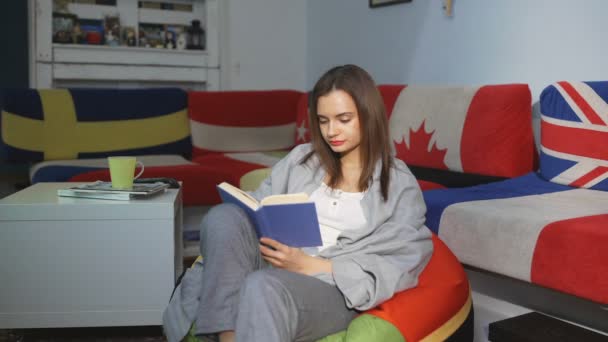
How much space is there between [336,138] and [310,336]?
1.54 ft

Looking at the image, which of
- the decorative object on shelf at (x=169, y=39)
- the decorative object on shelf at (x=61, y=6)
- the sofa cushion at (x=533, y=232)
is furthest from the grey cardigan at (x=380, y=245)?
the decorative object on shelf at (x=61, y=6)

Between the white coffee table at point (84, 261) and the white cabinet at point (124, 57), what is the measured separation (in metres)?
2.41

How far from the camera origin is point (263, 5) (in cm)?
443

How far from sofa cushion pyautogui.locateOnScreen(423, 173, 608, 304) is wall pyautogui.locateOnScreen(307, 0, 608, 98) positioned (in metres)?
0.61

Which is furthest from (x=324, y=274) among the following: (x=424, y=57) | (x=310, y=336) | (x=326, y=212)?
(x=424, y=57)

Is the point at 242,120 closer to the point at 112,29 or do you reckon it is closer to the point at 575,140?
the point at 112,29

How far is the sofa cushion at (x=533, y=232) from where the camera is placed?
154 centimetres

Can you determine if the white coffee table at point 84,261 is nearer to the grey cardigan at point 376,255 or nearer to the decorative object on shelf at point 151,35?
the grey cardigan at point 376,255

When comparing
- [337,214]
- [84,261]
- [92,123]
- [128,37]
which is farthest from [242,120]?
[337,214]

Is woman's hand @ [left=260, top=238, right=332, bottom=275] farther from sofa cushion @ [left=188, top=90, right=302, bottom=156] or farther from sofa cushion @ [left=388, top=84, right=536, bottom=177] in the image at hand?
sofa cushion @ [left=188, top=90, right=302, bottom=156]

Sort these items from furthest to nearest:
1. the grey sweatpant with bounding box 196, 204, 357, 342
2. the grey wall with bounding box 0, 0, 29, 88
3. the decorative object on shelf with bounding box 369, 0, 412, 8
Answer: the grey wall with bounding box 0, 0, 29, 88
the decorative object on shelf with bounding box 369, 0, 412, 8
the grey sweatpant with bounding box 196, 204, 357, 342

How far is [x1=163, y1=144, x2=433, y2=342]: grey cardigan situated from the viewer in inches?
50.6

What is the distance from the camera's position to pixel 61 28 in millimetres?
4105

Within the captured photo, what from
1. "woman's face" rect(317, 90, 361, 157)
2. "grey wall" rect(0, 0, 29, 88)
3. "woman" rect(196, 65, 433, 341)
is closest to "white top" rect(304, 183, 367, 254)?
"woman" rect(196, 65, 433, 341)
